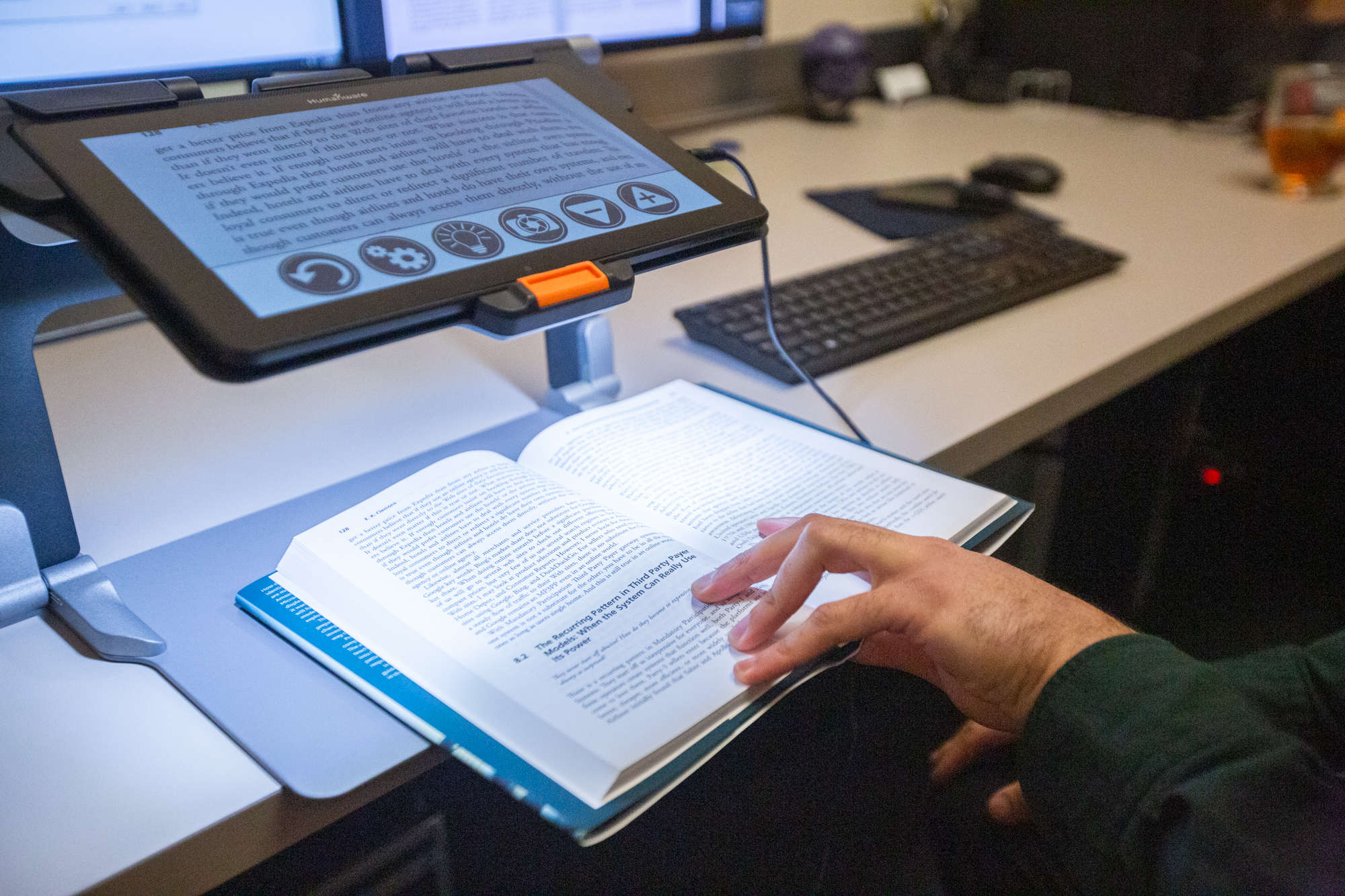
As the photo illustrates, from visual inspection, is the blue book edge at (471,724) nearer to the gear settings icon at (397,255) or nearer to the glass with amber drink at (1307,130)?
the gear settings icon at (397,255)

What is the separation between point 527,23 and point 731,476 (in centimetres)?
47

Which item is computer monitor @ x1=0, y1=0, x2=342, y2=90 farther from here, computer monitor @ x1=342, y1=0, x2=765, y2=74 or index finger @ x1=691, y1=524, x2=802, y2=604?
index finger @ x1=691, y1=524, x2=802, y2=604

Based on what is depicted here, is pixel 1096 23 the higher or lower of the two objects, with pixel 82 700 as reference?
higher

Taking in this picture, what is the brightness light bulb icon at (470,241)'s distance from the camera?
46cm

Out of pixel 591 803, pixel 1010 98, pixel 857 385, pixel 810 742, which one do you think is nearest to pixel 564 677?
pixel 591 803

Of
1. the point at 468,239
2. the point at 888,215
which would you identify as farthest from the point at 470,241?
the point at 888,215

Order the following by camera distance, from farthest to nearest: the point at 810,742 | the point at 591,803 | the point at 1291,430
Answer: the point at 1291,430, the point at 810,742, the point at 591,803

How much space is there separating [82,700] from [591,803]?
240mm

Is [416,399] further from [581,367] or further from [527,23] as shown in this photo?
[527,23]

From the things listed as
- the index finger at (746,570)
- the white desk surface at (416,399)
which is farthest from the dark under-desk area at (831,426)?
the index finger at (746,570)

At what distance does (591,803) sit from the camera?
0.36 meters

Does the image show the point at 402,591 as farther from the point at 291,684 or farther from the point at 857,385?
the point at 857,385

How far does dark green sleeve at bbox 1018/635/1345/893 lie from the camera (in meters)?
0.43

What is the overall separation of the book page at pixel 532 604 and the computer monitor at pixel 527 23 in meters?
0.27
